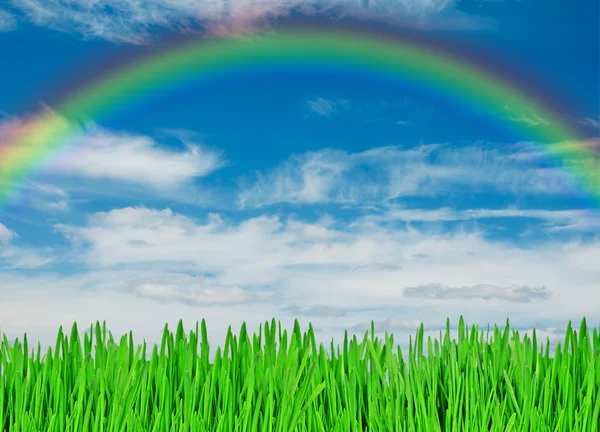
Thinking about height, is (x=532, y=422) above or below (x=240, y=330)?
below

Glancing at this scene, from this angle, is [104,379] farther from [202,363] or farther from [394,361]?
[394,361]

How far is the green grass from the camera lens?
327 centimetres

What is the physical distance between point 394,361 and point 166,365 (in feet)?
3.78

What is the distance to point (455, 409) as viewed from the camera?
3299mm

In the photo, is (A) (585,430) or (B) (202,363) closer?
(A) (585,430)

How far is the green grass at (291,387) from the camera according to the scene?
3266 mm

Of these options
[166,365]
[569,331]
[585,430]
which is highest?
[569,331]

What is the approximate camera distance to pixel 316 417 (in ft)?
10.7

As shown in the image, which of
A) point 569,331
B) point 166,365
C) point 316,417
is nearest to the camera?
point 316,417

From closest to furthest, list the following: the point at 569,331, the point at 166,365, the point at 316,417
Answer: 1. the point at 316,417
2. the point at 166,365
3. the point at 569,331

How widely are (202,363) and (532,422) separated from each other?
5.37 ft

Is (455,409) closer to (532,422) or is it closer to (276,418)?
(532,422)

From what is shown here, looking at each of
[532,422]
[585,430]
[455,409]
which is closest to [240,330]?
[455,409]

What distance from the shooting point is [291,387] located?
3.33 meters
